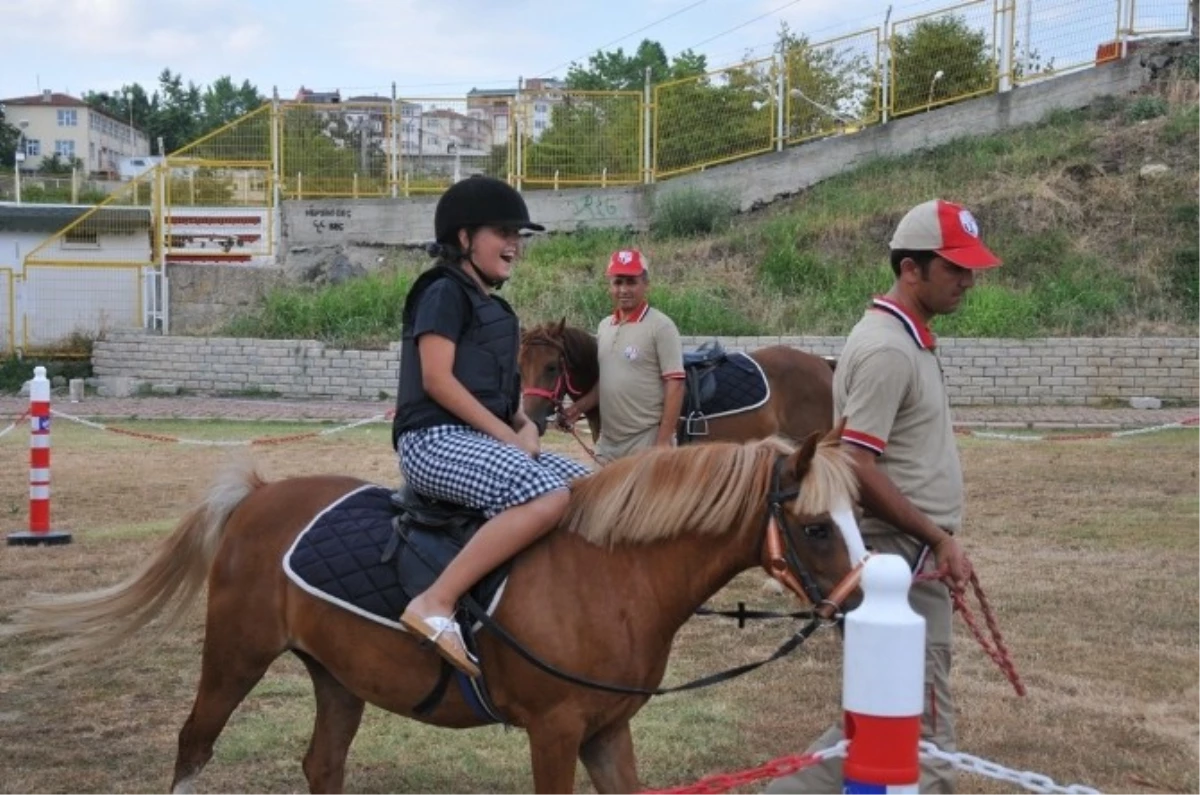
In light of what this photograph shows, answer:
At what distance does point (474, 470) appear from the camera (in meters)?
4.38

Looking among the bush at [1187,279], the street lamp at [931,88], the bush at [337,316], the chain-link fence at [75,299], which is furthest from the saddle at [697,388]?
the street lamp at [931,88]

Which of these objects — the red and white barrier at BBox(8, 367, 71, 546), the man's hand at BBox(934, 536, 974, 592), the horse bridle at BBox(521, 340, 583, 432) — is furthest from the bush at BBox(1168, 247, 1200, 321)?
the man's hand at BBox(934, 536, 974, 592)

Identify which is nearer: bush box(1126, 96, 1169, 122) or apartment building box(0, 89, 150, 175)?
bush box(1126, 96, 1169, 122)

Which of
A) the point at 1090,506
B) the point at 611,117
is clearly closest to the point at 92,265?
the point at 611,117

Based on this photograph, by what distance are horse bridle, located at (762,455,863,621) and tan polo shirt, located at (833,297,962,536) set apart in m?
0.39

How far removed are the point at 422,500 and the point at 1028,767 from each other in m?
3.02

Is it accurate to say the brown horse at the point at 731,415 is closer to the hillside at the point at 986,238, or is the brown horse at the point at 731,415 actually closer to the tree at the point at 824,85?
the hillside at the point at 986,238

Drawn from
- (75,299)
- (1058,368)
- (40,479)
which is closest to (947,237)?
(40,479)

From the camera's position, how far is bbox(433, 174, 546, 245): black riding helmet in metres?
4.62

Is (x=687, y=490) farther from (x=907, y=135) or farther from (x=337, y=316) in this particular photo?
(x=907, y=135)

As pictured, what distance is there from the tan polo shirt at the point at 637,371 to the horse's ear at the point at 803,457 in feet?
15.6

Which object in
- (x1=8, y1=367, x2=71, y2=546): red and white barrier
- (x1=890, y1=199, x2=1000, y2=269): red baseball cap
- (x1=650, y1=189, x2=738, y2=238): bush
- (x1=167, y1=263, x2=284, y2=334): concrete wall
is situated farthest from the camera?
(x1=650, y1=189, x2=738, y2=238): bush

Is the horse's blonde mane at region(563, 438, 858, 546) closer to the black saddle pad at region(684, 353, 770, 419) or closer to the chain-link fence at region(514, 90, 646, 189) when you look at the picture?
the black saddle pad at region(684, 353, 770, 419)

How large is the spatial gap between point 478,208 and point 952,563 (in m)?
1.90
